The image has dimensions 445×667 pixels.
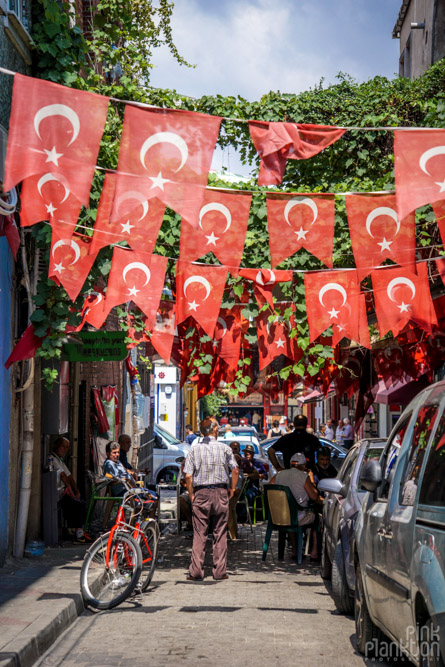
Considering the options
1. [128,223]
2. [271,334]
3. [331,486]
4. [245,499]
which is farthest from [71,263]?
[245,499]

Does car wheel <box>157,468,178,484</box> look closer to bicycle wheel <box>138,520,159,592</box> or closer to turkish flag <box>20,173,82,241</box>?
bicycle wheel <box>138,520,159,592</box>

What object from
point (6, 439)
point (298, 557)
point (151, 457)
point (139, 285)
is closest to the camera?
point (139, 285)

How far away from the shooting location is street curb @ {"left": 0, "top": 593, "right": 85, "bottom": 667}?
6.57 metres

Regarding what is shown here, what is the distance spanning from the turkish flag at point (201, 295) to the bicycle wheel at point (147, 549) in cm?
228

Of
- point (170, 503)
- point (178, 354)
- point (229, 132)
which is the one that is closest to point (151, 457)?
point (170, 503)

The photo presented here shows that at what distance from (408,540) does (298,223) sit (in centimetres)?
534

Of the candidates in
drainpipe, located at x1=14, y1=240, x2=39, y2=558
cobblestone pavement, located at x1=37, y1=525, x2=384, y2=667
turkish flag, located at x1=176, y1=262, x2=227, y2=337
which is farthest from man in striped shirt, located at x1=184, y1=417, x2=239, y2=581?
drainpipe, located at x1=14, y1=240, x2=39, y2=558

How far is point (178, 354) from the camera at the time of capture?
1427 centimetres

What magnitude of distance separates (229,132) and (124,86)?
1.71 metres

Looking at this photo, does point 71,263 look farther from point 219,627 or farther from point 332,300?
point 219,627

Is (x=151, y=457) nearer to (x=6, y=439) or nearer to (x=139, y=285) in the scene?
(x=6, y=439)

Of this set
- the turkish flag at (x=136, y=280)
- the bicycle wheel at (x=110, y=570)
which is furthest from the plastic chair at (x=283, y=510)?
the turkish flag at (x=136, y=280)

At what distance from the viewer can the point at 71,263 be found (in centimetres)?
977

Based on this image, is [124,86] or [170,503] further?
[170,503]
